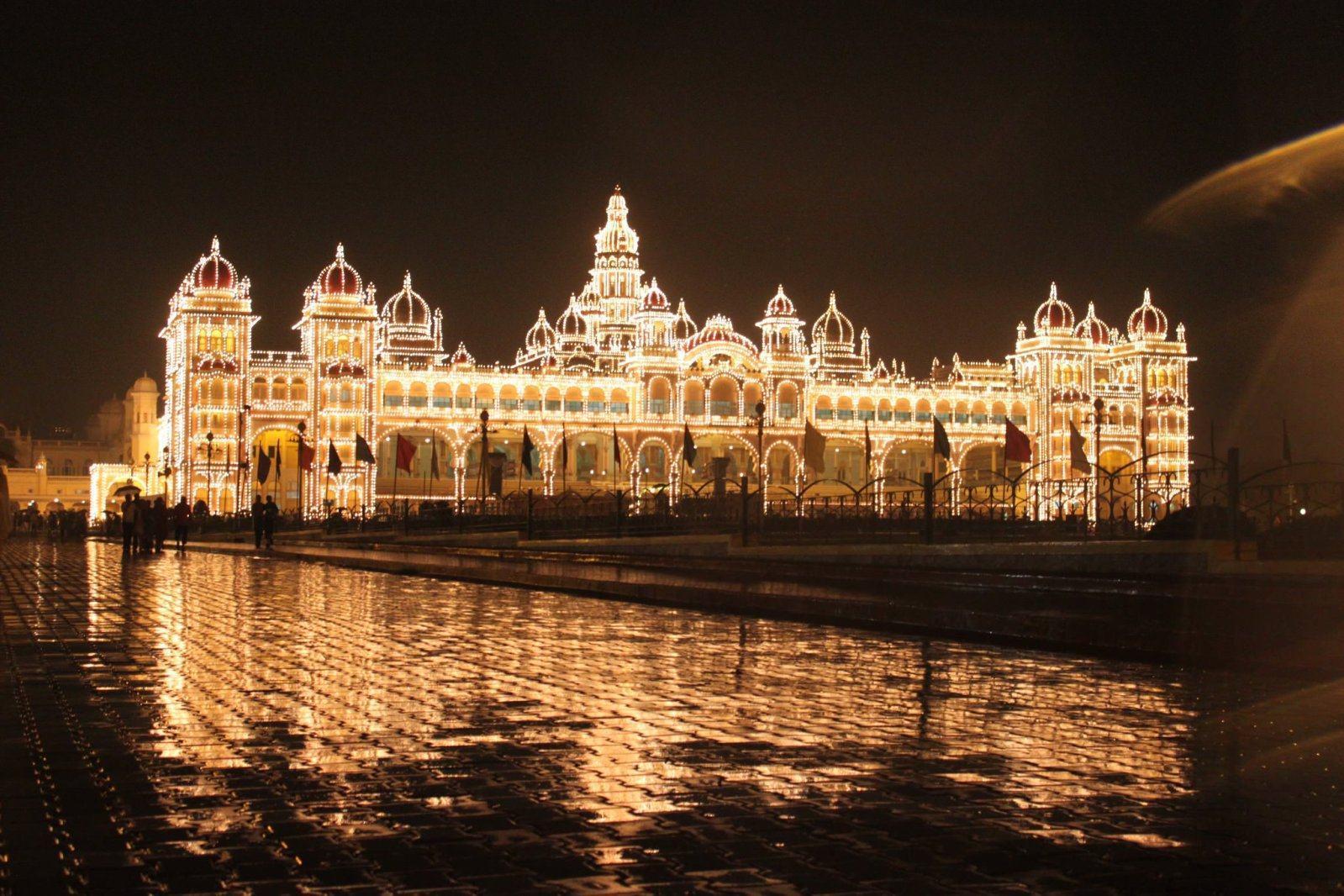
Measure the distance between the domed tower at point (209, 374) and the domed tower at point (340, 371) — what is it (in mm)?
3182

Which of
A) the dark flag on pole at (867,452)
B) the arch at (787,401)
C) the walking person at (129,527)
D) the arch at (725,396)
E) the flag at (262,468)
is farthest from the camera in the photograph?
the arch at (787,401)

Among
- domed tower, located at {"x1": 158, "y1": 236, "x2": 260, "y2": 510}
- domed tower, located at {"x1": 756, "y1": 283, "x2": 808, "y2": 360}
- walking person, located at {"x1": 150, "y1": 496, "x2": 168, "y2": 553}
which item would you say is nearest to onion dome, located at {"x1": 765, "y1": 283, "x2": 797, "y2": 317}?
domed tower, located at {"x1": 756, "y1": 283, "x2": 808, "y2": 360}

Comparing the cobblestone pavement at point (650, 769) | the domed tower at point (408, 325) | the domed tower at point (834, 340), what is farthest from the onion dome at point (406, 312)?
the cobblestone pavement at point (650, 769)

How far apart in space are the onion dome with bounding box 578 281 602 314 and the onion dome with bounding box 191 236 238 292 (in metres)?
26.4

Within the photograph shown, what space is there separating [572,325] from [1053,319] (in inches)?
1118

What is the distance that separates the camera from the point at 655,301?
90.8m

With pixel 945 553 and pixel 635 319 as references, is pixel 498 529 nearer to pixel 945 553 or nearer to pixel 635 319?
pixel 945 553

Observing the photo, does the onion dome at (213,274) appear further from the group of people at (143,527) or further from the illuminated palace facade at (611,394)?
the group of people at (143,527)

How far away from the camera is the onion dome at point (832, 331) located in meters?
100

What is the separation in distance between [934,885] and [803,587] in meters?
9.98

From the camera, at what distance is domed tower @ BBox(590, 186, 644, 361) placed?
3730 inches

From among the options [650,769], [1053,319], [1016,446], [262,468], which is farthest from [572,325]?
[650,769]

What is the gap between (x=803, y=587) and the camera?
1384cm

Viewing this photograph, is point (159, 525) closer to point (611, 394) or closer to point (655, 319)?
point (611, 394)
